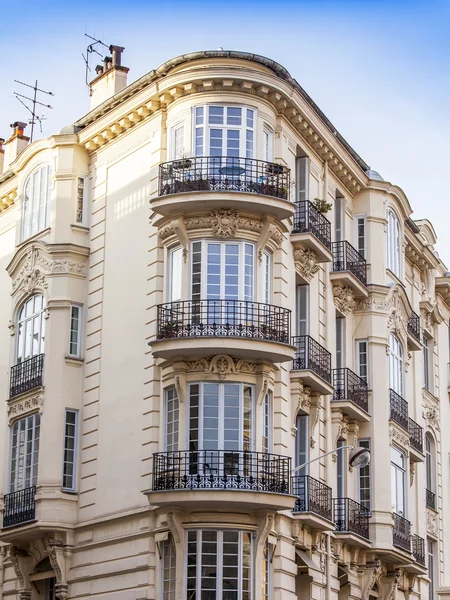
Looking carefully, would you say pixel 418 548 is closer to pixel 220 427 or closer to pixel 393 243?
pixel 393 243

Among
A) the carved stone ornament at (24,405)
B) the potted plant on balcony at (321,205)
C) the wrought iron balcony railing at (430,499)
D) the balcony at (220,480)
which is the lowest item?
the balcony at (220,480)

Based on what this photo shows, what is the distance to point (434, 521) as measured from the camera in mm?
44812

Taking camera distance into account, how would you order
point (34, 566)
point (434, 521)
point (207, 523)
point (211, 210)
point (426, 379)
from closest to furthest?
point (207, 523) < point (211, 210) < point (34, 566) < point (434, 521) < point (426, 379)

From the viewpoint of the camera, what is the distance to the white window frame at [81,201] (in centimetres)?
3775

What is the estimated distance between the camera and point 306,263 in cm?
3572

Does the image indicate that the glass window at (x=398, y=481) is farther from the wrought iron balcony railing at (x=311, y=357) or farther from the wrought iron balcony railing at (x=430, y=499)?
the wrought iron balcony railing at (x=311, y=357)

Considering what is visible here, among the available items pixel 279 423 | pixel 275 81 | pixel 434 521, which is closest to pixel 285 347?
pixel 279 423

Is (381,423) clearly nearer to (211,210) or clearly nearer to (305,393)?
(305,393)

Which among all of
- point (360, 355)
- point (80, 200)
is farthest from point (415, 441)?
point (80, 200)

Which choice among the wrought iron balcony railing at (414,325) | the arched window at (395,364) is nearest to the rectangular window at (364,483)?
the arched window at (395,364)

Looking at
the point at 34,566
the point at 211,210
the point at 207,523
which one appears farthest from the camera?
the point at 34,566

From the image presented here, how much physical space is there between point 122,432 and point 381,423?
30.3 ft

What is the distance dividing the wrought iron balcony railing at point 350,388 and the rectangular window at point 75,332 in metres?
7.88

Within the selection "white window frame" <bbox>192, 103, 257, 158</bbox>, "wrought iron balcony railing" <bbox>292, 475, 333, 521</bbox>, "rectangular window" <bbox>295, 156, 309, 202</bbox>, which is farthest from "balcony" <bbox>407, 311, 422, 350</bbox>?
"white window frame" <bbox>192, 103, 257, 158</bbox>
